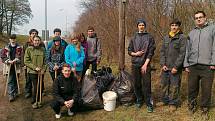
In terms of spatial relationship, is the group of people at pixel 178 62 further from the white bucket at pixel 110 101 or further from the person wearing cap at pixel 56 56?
the person wearing cap at pixel 56 56

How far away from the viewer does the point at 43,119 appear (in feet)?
21.9

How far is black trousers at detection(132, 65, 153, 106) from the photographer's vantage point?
6723mm

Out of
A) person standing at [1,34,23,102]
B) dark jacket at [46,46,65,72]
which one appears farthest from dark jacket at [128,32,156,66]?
person standing at [1,34,23,102]

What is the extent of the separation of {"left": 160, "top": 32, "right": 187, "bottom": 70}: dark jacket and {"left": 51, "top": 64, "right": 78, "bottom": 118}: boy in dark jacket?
78.2 inches

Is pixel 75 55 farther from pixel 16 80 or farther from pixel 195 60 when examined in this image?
pixel 195 60

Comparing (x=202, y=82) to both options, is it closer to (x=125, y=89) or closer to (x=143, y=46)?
(x=143, y=46)

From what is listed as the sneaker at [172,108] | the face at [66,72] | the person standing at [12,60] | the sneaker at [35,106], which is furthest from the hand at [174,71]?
the person standing at [12,60]

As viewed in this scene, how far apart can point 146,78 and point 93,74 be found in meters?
1.36

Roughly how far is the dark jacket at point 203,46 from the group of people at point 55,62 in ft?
8.34

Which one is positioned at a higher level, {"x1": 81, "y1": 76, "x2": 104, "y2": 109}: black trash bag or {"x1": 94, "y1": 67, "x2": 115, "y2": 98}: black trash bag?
{"x1": 94, "y1": 67, "x2": 115, "y2": 98}: black trash bag

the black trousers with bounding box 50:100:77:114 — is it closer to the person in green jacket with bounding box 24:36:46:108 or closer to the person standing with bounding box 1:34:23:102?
the person in green jacket with bounding box 24:36:46:108

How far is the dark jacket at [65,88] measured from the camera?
6656mm

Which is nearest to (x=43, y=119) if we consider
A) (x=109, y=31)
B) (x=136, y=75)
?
(x=136, y=75)

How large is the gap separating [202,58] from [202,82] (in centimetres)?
48
